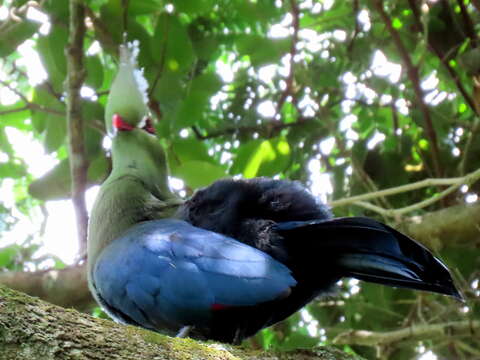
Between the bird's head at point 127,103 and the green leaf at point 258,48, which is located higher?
the green leaf at point 258,48

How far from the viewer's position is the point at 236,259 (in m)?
1.79

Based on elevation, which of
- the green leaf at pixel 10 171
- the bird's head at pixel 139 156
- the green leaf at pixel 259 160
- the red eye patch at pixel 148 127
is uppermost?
the green leaf at pixel 10 171

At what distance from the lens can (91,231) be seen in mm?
2305

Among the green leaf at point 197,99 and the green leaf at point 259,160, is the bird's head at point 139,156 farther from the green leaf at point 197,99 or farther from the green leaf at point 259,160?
the green leaf at point 197,99

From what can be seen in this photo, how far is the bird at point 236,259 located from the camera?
1739mm

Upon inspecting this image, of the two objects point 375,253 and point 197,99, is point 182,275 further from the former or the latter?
point 197,99

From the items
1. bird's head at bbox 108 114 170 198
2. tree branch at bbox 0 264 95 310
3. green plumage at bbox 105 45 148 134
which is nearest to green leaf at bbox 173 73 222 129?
green plumage at bbox 105 45 148 134

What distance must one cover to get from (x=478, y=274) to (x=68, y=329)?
2647 mm

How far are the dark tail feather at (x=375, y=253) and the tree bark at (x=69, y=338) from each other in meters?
0.61

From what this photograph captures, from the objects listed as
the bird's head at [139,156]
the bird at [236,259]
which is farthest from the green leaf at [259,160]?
the bird at [236,259]

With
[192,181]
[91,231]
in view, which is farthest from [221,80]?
[91,231]

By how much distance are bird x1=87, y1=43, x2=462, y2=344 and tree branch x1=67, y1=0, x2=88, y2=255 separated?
2.57 ft

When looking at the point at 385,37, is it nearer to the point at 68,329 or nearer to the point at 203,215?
the point at 203,215

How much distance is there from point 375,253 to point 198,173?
4.02ft
